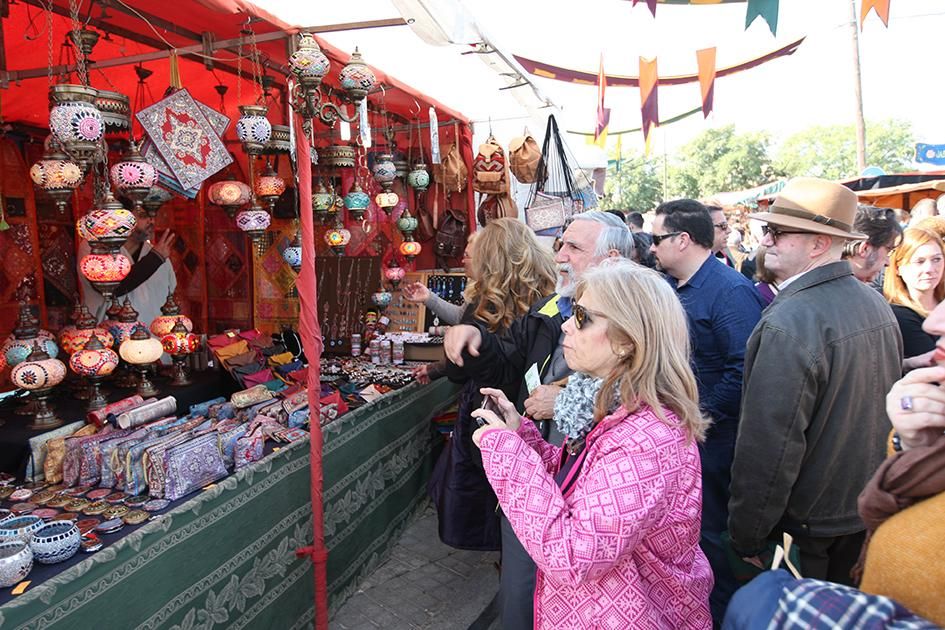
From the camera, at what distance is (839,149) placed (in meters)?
45.5

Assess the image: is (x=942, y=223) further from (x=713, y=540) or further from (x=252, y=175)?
(x=252, y=175)

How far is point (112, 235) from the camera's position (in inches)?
93.4

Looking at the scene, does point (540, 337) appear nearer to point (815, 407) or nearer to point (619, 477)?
point (815, 407)

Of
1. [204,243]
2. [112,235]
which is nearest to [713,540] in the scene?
[112,235]

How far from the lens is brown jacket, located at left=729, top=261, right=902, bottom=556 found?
1.90 metres

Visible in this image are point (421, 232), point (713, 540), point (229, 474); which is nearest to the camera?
point (229, 474)

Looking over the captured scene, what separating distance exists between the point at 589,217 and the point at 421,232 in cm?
308

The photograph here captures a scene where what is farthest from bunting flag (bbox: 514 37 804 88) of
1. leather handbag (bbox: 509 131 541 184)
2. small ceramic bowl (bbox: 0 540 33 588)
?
small ceramic bowl (bbox: 0 540 33 588)

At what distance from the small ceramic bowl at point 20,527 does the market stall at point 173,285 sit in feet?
0.06

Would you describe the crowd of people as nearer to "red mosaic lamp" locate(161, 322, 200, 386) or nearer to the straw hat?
the straw hat

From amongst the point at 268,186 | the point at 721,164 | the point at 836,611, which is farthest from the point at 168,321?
the point at 721,164

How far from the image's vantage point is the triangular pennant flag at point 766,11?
3.76 metres

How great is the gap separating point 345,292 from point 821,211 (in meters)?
3.59

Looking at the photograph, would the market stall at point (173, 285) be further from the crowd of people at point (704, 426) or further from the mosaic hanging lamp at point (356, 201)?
the crowd of people at point (704, 426)
